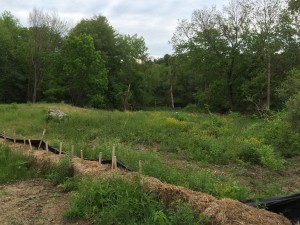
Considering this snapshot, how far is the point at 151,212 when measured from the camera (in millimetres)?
5902

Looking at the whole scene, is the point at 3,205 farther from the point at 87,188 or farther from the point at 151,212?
the point at 151,212

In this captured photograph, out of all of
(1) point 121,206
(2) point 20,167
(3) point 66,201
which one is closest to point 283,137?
(2) point 20,167

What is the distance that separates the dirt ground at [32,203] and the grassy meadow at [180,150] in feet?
1.24

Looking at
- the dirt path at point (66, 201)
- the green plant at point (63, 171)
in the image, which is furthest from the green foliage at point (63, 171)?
the dirt path at point (66, 201)

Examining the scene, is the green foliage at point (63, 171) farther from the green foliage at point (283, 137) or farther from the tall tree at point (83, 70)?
the tall tree at point (83, 70)

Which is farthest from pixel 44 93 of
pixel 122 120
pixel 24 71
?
pixel 122 120

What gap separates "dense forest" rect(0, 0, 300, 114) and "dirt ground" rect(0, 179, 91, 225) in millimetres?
19607

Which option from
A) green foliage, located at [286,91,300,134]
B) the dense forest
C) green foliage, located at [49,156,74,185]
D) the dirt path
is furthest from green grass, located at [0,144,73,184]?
the dense forest

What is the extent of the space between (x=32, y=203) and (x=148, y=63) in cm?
5621

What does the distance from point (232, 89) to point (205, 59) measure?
170 inches

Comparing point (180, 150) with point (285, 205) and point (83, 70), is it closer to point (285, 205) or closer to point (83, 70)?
point (285, 205)

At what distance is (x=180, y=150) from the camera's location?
14516 mm

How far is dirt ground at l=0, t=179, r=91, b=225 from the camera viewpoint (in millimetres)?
6844

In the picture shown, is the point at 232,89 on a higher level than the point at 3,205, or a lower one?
higher
